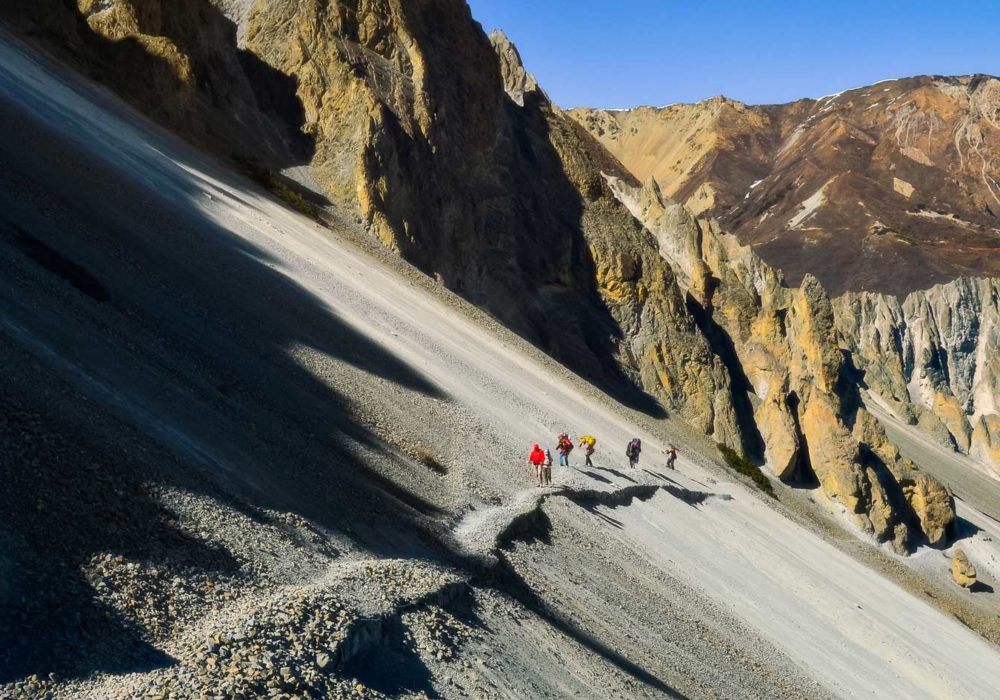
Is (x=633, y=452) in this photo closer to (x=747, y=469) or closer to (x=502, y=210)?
(x=747, y=469)

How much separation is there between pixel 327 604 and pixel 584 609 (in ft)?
23.1

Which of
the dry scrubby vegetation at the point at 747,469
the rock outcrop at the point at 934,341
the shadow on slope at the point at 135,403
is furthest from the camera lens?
the rock outcrop at the point at 934,341

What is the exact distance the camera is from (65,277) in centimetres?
1634

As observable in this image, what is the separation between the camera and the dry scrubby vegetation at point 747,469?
46.2m

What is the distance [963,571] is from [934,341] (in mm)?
75498

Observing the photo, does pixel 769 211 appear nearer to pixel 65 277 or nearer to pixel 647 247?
pixel 647 247

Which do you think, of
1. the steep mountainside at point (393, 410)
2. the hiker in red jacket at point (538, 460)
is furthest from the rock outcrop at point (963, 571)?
the hiker in red jacket at point (538, 460)

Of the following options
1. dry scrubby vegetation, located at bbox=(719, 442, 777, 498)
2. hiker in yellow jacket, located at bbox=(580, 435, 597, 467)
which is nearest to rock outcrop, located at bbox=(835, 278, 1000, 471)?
dry scrubby vegetation, located at bbox=(719, 442, 777, 498)

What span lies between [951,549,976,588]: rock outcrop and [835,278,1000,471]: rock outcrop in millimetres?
54465

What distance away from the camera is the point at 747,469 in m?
47.1

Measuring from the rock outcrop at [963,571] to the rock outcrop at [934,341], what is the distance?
5446 centimetres

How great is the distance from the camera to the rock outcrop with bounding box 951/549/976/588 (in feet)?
157

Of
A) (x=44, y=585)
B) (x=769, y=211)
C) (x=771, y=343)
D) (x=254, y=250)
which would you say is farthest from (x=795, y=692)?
(x=769, y=211)

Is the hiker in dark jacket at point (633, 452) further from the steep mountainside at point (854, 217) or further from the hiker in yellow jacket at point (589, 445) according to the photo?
the steep mountainside at point (854, 217)
